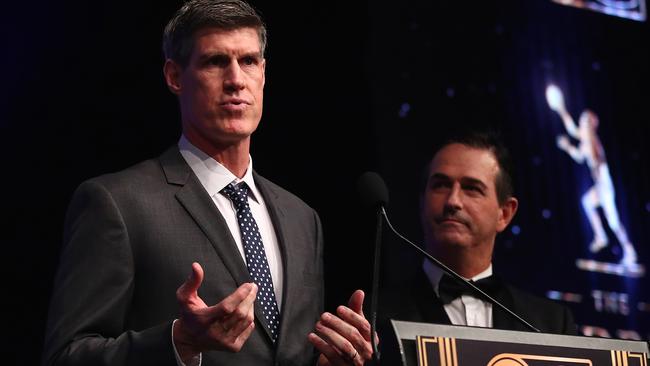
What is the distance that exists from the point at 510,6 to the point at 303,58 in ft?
3.35

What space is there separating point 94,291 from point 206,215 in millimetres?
303

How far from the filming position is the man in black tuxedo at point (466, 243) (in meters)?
3.24

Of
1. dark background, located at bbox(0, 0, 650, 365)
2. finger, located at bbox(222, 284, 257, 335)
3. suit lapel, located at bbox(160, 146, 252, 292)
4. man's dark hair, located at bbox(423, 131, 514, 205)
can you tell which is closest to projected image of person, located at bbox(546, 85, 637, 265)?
dark background, located at bbox(0, 0, 650, 365)

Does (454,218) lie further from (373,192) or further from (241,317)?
(241,317)

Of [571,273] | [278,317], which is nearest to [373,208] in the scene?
[278,317]

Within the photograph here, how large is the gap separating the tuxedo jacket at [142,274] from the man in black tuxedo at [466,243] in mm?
897

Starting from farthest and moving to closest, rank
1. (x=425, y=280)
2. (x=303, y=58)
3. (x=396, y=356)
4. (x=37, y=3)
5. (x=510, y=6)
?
(x=510, y=6) → (x=303, y=58) → (x=37, y=3) → (x=425, y=280) → (x=396, y=356)

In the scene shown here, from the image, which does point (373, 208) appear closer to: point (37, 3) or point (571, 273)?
point (37, 3)

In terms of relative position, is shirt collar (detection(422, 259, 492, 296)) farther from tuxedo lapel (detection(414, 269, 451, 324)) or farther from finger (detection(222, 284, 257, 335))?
finger (detection(222, 284, 257, 335))

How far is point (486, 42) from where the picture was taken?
464 cm

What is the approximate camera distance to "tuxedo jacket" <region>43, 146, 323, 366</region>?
2178 mm

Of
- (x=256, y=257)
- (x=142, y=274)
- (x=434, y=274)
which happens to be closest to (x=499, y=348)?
(x=256, y=257)

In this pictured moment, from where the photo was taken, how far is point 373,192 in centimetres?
230

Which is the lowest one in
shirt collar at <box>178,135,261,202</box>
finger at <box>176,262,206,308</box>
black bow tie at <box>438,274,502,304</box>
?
black bow tie at <box>438,274,502,304</box>
